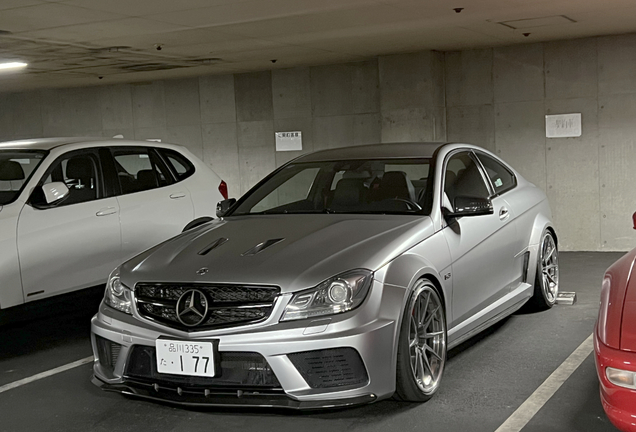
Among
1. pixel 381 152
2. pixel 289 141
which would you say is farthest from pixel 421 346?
pixel 289 141

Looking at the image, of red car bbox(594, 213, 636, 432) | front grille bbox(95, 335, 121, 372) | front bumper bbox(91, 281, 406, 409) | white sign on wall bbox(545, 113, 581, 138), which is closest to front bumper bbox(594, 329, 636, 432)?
red car bbox(594, 213, 636, 432)

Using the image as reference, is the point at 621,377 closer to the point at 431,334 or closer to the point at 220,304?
the point at 431,334

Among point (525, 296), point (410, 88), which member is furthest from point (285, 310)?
point (410, 88)

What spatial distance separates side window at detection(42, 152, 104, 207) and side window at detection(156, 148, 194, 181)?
80 cm

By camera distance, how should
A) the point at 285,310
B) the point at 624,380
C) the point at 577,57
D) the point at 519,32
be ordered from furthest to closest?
the point at 577,57 → the point at 519,32 → the point at 285,310 → the point at 624,380

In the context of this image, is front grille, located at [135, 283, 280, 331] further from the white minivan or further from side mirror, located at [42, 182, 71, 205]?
side mirror, located at [42, 182, 71, 205]

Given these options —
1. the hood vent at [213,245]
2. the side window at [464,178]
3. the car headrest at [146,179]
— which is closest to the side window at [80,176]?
the car headrest at [146,179]

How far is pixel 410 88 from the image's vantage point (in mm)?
10852

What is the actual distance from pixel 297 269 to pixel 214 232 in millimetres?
1013

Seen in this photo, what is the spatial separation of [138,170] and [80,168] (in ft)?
2.04

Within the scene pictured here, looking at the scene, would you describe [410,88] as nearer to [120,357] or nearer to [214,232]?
[214,232]

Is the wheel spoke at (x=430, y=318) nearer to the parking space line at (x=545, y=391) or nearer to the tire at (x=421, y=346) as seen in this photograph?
the tire at (x=421, y=346)

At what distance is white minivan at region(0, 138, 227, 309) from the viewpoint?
528cm

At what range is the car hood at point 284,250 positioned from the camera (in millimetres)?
3631
